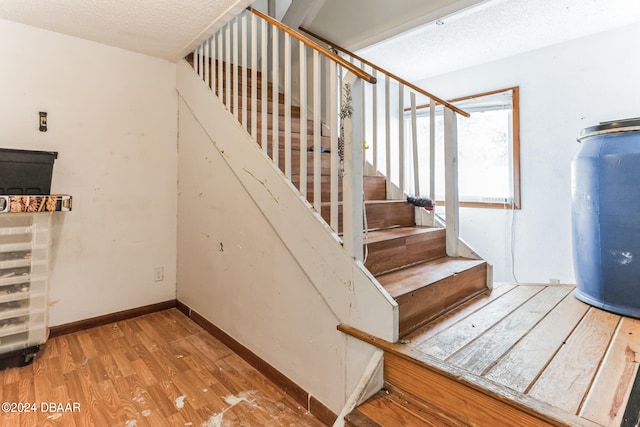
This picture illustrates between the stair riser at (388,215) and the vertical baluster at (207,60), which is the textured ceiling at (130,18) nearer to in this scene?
the vertical baluster at (207,60)

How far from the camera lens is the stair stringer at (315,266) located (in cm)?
128

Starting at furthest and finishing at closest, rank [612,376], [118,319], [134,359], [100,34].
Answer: [118,319] < [100,34] < [134,359] < [612,376]

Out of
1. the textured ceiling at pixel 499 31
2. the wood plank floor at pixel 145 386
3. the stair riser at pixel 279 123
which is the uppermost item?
the textured ceiling at pixel 499 31

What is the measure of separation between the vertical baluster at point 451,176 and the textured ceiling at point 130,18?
1.43 metres

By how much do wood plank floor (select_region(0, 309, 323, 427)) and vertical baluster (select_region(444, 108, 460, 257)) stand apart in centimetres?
141

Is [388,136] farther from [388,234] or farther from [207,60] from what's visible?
[207,60]

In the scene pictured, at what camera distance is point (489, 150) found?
10.9 ft

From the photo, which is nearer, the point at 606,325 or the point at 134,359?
the point at 606,325

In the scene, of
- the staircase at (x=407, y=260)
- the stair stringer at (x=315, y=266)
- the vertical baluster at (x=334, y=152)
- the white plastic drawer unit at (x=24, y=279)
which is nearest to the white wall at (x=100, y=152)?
the white plastic drawer unit at (x=24, y=279)

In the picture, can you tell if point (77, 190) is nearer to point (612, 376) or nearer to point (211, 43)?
point (211, 43)

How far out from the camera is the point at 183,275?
2.62 m

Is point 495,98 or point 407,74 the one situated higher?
point 407,74

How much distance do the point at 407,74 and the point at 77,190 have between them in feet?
11.3

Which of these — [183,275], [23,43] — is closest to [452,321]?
[183,275]
